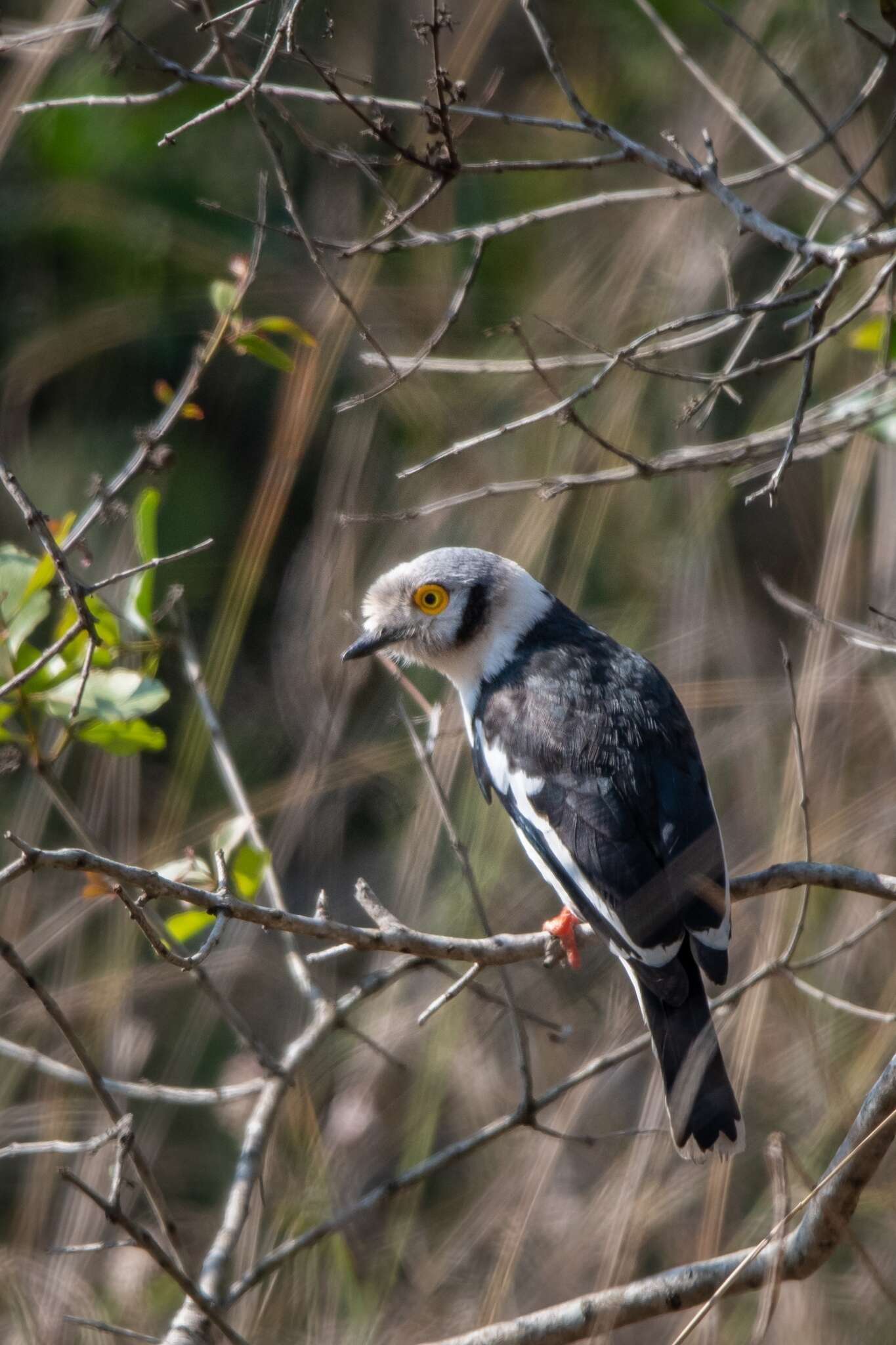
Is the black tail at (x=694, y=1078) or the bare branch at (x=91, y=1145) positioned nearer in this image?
the bare branch at (x=91, y=1145)

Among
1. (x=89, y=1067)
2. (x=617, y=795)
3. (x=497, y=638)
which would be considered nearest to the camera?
(x=89, y=1067)

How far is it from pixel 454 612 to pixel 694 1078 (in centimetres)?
148

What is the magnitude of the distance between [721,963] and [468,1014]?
2308 mm

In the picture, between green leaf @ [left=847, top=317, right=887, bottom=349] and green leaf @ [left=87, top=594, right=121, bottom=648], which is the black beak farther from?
green leaf @ [left=847, top=317, right=887, bottom=349]

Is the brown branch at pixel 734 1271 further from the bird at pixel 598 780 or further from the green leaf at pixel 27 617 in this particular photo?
the green leaf at pixel 27 617

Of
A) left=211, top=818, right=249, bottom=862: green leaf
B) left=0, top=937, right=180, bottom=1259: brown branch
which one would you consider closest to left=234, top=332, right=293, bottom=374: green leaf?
left=211, top=818, right=249, bottom=862: green leaf

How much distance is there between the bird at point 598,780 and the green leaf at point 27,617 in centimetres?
123

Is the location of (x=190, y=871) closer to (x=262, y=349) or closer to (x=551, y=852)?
(x=551, y=852)

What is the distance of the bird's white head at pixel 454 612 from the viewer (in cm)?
394

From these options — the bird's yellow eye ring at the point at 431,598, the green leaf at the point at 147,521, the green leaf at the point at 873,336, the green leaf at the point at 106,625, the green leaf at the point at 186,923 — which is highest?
the green leaf at the point at 873,336

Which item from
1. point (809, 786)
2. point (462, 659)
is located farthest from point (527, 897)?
point (462, 659)

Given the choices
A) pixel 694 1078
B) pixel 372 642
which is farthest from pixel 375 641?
pixel 694 1078

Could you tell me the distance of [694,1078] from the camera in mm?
3074

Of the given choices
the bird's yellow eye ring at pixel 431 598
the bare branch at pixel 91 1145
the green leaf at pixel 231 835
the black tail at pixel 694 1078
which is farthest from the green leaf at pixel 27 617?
the black tail at pixel 694 1078
